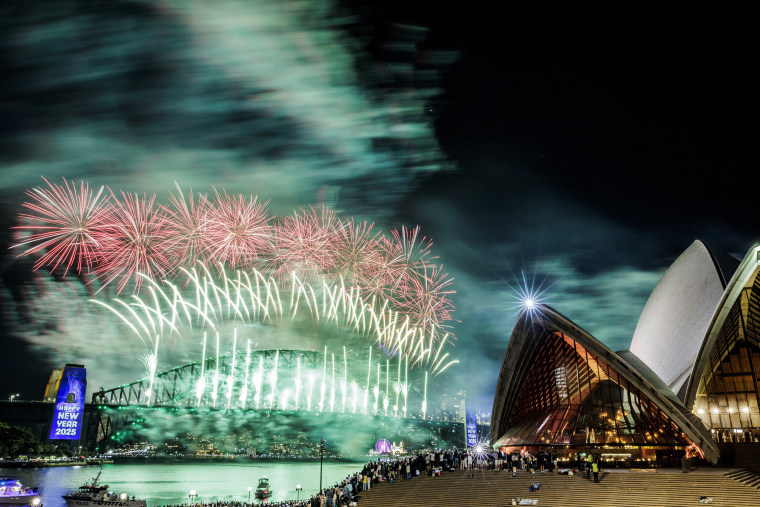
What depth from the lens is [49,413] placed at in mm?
119188

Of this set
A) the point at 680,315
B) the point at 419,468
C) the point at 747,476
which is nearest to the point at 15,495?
the point at 419,468

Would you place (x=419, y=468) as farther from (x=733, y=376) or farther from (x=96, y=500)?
(x=96, y=500)

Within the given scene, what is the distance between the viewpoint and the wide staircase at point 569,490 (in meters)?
21.6

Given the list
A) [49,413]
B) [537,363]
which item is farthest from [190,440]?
[537,363]

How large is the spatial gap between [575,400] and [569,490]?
12310 mm

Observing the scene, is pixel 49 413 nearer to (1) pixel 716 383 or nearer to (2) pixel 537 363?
(2) pixel 537 363

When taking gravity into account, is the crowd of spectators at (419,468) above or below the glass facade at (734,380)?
below

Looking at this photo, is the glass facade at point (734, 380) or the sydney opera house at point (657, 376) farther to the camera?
the glass facade at point (734, 380)

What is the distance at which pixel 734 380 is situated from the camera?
37062 mm

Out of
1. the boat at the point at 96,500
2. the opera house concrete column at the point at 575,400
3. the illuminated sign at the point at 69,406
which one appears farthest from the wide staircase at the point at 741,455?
the illuminated sign at the point at 69,406

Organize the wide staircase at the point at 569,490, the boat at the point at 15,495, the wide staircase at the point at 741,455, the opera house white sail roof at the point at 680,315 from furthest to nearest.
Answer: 1. the opera house white sail roof at the point at 680,315
2. the boat at the point at 15,495
3. the wide staircase at the point at 741,455
4. the wide staircase at the point at 569,490

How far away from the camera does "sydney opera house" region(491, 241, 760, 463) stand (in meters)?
30.8

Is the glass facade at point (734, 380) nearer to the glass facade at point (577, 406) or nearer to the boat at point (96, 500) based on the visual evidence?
the glass facade at point (577, 406)

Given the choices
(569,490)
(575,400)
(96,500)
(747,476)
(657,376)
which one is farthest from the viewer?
(96,500)
